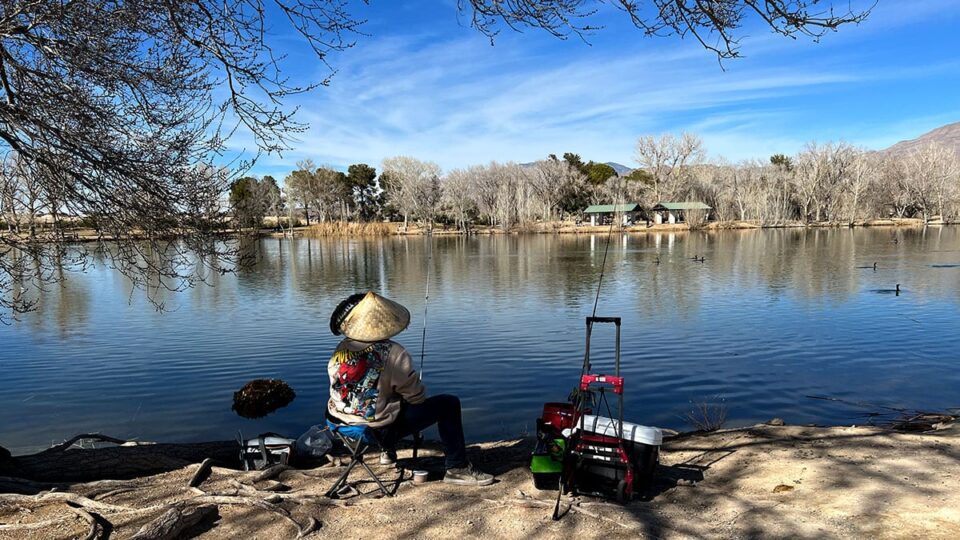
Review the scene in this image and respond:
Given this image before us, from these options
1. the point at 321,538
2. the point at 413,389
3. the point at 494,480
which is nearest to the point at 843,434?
the point at 494,480

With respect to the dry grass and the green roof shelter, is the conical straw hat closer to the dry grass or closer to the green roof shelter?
the dry grass

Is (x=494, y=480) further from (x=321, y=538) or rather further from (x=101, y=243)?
(x=101, y=243)

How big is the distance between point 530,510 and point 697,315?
49.7 ft

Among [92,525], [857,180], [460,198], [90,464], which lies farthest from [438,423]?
[857,180]

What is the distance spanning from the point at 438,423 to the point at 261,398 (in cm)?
610

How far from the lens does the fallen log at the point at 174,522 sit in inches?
150

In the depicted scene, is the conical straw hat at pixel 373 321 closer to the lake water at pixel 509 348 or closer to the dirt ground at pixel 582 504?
the dirt ground at pixel 582 504

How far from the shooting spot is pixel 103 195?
5207mm

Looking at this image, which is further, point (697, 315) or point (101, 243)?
point (697, 315)

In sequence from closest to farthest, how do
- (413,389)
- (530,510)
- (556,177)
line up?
(530,510), (413,389), (556,177)

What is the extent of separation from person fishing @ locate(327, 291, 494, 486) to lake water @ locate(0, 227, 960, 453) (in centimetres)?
276

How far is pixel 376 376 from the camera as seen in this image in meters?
4.71

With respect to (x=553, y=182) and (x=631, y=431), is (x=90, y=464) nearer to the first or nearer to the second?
(x=631, y=431)

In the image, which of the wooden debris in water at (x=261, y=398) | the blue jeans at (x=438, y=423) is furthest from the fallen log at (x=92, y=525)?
the wooden debris in water at (x=261, y=398)
